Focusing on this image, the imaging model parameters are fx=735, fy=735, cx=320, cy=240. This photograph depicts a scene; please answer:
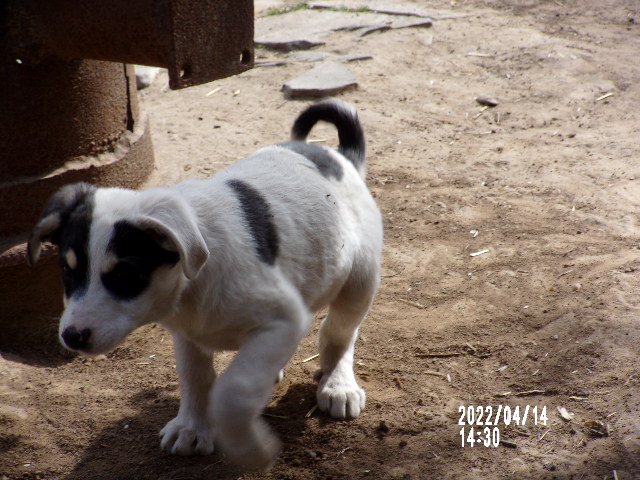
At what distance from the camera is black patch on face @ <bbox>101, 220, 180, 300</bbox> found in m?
2.96

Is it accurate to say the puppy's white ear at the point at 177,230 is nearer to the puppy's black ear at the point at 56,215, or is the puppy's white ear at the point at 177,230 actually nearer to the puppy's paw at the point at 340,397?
the puppy's black ear at the point at 56,215

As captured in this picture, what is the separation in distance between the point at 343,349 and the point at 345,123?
4.49 ft

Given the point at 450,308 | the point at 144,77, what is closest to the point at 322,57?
the point at 144,77

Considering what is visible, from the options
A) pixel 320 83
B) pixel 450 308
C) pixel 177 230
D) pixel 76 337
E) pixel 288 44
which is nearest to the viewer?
pixel 76 337

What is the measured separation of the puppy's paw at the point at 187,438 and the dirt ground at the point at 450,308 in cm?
5

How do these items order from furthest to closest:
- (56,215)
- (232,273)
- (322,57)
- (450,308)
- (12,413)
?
(322,57) → (450,308) → (12,413) → (232,273) → (56,215)

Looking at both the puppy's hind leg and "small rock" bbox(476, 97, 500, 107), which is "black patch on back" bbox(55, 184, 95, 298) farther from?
"small rock" bbox(476, 97, 500, 107)

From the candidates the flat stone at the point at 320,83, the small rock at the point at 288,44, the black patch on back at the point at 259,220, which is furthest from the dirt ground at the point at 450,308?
the black patch on back at the point at 259,220

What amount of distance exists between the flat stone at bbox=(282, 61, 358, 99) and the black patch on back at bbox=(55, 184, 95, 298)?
5276 mm

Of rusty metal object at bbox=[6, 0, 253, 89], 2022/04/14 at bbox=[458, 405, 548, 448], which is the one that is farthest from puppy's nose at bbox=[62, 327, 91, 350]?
2022/04/14 at bbox=[458, 405, 548, 448]

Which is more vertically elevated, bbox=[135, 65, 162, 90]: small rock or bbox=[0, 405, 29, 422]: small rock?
bbox=[135, 65, 162, 90]: small rock

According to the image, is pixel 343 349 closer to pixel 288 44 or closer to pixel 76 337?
pixel 76 337

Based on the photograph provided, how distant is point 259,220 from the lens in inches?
138

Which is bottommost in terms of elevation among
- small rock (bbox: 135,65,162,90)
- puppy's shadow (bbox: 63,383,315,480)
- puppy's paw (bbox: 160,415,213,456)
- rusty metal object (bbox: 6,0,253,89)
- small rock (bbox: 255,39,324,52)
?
puppy's shadow (bbox: 63,383,315,480)
